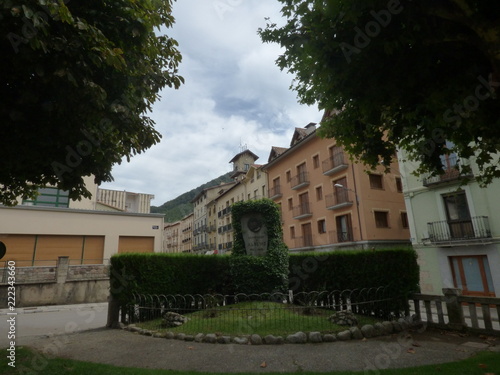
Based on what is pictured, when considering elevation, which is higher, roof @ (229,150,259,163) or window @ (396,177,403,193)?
roof @ (229,150,259,163)

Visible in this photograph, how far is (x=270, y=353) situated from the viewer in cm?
595

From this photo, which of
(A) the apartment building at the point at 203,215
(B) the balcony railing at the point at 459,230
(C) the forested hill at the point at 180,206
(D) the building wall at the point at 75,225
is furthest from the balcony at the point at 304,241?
(C) the forested hill at the point at 180,206

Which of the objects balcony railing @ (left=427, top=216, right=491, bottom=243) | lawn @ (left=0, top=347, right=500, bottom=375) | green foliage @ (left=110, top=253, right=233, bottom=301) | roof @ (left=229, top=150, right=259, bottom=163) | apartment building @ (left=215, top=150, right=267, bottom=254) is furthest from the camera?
roof @ (left=229, top=150, right=259, bottom=163)

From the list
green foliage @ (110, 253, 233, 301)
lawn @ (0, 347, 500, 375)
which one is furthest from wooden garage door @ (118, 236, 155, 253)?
lawn @ (0, 347, 500, 375)

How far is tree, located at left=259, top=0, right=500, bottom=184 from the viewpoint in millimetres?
4215

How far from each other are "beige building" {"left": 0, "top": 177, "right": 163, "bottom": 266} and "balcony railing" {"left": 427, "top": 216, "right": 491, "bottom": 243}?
2025 centimetres

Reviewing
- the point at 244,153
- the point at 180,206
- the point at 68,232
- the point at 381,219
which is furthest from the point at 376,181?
the point at 180,206

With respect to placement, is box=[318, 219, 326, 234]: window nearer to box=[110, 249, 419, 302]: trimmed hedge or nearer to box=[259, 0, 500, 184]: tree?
box=[110, 249, 419, 302]: trimmed hedge

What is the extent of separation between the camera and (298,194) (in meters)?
32.8

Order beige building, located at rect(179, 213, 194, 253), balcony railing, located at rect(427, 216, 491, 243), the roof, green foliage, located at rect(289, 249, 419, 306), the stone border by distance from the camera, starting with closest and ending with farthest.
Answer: the stone border, green foliage, located at rect(289, 249, 419, 306), balcony railing, located at rect(427, 216, 491, 243), the roof, beige building, located at rect(179, 213, 194, 253)

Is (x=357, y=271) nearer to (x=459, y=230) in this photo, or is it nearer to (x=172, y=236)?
(x=459, y=230)

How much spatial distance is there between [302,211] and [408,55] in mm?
27261

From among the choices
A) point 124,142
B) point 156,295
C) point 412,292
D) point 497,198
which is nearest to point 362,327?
point 412,292

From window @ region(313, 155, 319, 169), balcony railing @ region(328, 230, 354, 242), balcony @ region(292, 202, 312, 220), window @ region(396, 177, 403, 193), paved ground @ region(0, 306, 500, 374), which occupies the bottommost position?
paved ground @ region(0, 306, 500, 374)
